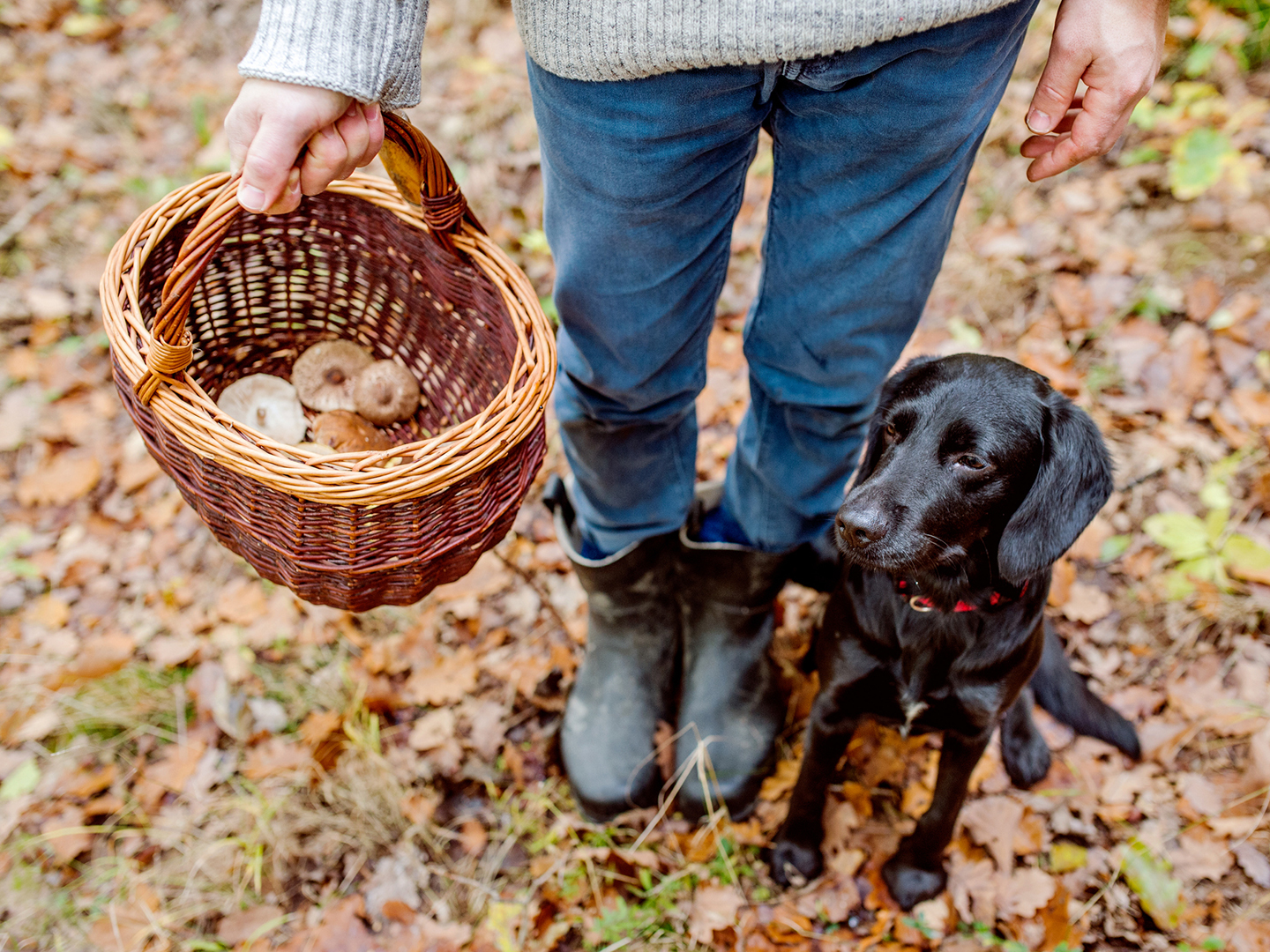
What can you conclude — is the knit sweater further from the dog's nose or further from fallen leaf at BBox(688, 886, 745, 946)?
fallen leaf at BBox(688, 886, 745, 946)

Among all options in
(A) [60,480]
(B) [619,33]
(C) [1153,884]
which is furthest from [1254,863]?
(A) [60,480]

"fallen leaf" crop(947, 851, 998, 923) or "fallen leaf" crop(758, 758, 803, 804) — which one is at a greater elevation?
"fallen leaf" crop(947, 851, 998, 923)

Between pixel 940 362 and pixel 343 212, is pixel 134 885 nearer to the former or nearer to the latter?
pixel 343 212

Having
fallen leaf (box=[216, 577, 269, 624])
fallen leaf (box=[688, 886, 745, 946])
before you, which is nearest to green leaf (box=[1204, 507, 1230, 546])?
fallen leaf (box=[688, 886, 745, 946])

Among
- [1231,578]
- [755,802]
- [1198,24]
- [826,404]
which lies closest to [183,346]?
[826,404]

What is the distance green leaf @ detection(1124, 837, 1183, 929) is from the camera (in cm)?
204

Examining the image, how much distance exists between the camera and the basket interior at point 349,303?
1.82 meters

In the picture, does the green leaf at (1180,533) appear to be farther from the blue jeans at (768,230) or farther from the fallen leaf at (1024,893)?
the blue jeans at (768,230)

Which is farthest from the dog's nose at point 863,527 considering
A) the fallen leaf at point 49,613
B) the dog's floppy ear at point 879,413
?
the fallen leaf at point 49,613

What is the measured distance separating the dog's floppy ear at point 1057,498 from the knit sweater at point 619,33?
2.54ft

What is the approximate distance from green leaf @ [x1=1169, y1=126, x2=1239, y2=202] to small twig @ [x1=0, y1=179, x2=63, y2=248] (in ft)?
15.8

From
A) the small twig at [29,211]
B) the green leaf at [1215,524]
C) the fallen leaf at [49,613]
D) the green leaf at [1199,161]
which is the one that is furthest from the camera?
the small twig at [29,211]

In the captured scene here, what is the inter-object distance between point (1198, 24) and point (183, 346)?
14.6 ft

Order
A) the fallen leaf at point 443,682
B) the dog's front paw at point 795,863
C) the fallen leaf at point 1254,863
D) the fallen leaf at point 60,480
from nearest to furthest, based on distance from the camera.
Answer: the fallen leaf at point 1254,863
the dog's front paw at point 795,863
the fallen leaf at point 443,682
the fallen leaf at point 60,480
